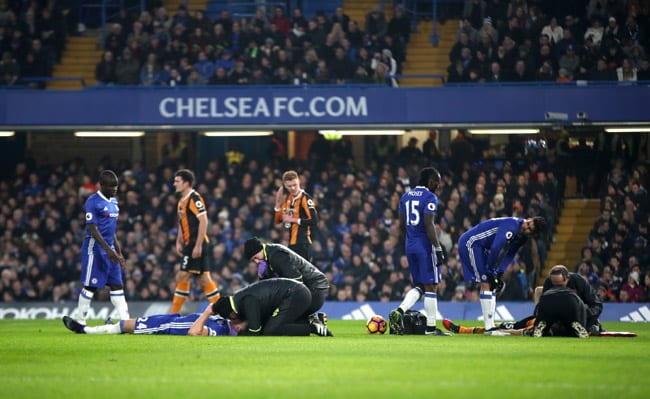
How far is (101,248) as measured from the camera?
17047 mm

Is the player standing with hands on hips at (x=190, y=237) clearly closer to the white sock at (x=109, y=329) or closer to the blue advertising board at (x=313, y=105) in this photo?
the white sock at (x=109, y=329)

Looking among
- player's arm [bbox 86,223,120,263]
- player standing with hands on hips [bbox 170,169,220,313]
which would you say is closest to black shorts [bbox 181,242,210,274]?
player standing with hands on hips [bbox 170,169,220,313]

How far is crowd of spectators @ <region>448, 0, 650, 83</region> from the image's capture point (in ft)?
94.7

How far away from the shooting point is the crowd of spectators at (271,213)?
2744cm

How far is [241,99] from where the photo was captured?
28.8 metres

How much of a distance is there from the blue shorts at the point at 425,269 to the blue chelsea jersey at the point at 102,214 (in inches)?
177

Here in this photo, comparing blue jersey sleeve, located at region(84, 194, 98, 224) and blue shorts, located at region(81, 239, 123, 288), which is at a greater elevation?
blue jersey sleeve, located at region(84, 194, 98, 224)

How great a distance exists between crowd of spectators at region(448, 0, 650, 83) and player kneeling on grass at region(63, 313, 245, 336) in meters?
16.0

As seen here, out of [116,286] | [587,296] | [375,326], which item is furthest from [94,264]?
[587,296]

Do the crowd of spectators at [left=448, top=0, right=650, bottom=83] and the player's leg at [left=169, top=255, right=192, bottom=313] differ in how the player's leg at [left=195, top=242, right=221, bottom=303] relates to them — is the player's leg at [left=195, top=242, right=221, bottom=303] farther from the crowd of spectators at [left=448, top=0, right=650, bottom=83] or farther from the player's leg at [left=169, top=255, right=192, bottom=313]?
the crowd of spectators at [left=448, top=0, right=650, bottom=83]

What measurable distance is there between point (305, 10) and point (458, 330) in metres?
20.2

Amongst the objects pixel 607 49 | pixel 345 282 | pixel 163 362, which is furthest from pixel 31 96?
pixel 163 362

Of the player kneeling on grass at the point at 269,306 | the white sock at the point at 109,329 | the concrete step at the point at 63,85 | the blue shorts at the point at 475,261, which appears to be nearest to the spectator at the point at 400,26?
the concrete step at the point at 63,85

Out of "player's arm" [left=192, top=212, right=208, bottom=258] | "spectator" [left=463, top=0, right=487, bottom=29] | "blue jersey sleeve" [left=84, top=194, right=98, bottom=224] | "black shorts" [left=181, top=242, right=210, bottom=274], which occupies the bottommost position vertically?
"black shorts" [left=181, top=242, right=210, bottom=274]
